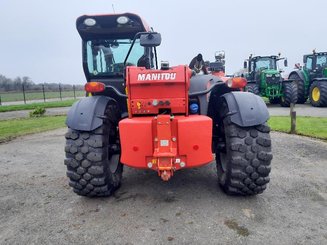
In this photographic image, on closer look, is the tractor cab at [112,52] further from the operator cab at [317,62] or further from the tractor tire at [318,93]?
the operator cab at [317,62]

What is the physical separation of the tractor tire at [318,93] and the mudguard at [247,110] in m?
12.9

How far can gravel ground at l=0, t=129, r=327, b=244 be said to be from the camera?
111 inches

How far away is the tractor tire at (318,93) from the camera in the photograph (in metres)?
14.5

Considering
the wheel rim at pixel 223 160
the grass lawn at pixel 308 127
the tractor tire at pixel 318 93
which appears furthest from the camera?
the tractor tire at pixel 318 93

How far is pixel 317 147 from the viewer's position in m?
6.21

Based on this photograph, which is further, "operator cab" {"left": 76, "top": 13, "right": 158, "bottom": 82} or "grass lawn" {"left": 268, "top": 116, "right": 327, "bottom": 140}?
"grass lawn" {"left": 268, "top": 116, "right": 327, "bottom": 140}

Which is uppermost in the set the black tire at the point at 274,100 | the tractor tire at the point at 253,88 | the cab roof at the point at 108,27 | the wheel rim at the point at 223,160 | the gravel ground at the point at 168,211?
the cab roof at the point at 108,27

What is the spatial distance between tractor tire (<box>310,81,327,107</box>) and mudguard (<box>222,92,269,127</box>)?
506 inches

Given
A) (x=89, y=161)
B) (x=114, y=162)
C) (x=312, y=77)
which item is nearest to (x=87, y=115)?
(x=89, y=161)

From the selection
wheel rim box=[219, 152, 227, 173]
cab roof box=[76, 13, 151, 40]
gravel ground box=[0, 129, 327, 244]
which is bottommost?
gravel ground box=[0, 129, 327, 244]

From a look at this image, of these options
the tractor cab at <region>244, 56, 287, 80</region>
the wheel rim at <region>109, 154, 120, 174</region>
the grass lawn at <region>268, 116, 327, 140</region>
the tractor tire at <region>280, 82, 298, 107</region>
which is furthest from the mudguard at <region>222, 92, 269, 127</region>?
the tractor cab at <region>244, 56, 287, 80</region>

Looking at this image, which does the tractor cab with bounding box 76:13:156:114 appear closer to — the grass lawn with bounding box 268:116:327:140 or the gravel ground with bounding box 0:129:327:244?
the gravel ground with bounding box 0:129:327:244

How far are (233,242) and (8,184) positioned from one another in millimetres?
3563

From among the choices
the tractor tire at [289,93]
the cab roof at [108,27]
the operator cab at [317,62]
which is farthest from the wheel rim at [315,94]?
the cab roof at [108,27]
